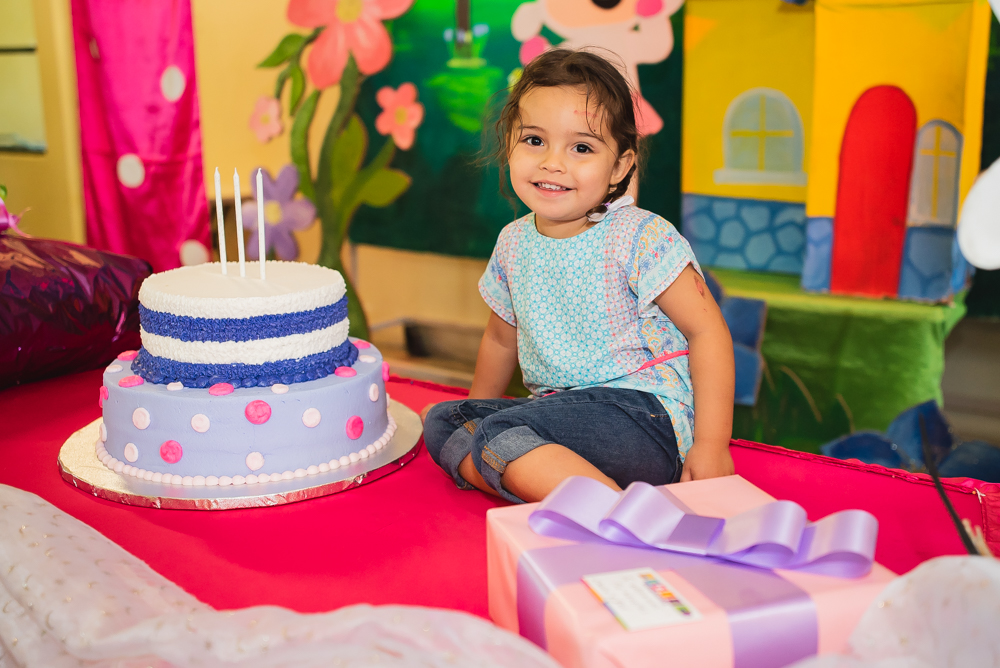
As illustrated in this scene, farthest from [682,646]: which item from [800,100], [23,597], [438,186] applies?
[438,186]

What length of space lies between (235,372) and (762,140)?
1.35 m

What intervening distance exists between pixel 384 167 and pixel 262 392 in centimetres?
146

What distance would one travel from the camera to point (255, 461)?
134cm

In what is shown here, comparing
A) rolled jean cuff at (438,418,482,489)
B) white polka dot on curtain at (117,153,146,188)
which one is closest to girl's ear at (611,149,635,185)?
rolled jean cuff at (438,418,482,489)

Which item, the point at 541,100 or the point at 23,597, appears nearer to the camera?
the point at 23,597

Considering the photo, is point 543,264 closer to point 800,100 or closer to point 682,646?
point 682,646

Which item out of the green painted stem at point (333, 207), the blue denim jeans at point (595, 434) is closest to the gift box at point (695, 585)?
the blue denim jeans at point (595, 434)

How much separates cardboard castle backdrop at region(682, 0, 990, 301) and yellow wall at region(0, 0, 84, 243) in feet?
7.80

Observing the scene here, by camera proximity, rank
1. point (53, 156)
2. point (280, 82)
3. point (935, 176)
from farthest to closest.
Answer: point (53, 156) → point (280, 82) → point (935, 176)

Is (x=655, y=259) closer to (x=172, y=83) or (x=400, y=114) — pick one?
(x=400, y=114)

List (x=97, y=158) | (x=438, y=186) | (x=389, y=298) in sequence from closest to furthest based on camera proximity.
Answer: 1. (x=438, y=186)
2. (x=389, y=298)
3. (x=97, y=158)

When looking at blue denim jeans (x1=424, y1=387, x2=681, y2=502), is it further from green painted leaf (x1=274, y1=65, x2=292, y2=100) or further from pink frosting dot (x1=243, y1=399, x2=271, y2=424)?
green painted leaf (x1=274, y1=65, x2=292, y2=100)

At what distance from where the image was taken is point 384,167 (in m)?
2.65

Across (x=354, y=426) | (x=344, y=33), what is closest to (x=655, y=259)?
(x=354, y=426)
